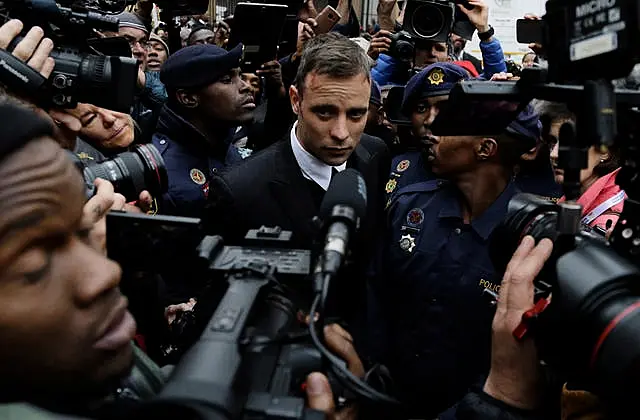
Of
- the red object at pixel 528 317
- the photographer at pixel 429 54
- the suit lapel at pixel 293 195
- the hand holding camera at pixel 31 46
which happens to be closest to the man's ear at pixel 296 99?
the suit lapel at pixel 293 195

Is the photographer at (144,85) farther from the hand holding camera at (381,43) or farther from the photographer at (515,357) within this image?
the photographer at (515,357)

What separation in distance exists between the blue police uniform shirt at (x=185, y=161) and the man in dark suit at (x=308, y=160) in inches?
25.9

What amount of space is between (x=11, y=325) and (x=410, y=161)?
2.92 m

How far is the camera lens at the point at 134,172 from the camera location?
7.00 ft

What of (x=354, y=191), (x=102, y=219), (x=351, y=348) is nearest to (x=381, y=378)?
(x=351, y=348)

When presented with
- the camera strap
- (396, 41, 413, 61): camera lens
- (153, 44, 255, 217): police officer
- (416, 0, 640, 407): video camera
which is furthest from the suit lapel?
(396, 41, 413, 61): camera lens

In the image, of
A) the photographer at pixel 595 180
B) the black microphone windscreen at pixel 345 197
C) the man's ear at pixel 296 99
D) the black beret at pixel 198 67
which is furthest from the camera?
the black beret at pixel 198 67

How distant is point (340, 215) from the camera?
4.09ft

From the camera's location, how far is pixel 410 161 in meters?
3.63

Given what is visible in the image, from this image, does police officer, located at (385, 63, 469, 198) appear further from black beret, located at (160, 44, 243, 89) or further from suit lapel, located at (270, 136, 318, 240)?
black beret, located at (160, 44, 243, 89)

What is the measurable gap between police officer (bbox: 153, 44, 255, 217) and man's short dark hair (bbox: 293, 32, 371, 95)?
2.90 feet

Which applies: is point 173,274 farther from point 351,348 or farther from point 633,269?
point 633,269

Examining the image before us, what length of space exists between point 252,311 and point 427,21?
409 cm

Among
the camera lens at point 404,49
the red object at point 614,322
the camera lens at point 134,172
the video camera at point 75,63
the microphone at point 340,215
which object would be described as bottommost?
the camera lens at point 404,49
